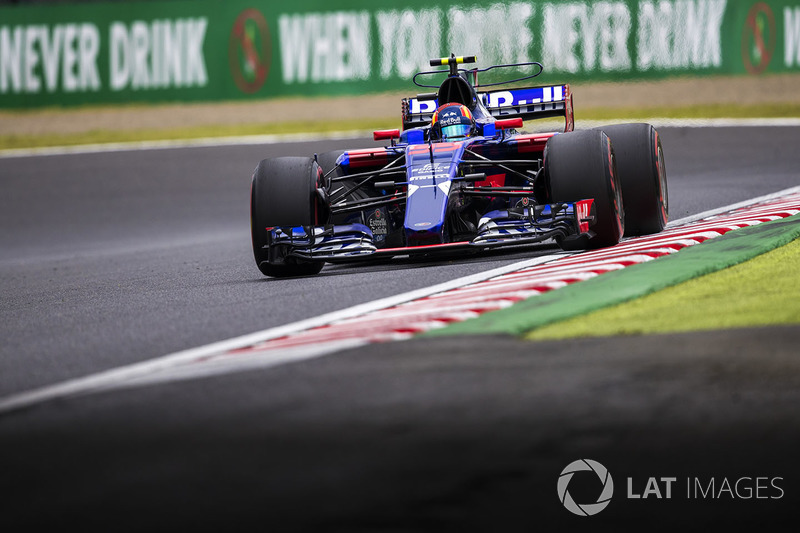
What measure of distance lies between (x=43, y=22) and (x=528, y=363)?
65.0 feet

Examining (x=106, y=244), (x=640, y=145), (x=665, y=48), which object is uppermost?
(x=665, y=48)

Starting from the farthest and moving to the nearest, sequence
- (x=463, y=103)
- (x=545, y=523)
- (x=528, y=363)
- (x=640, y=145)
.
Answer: (x=463, y=103) → (x=640, y=145) → (x=528, y=363) → (x=545, y=523)

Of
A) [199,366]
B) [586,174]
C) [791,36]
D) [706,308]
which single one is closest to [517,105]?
[586,174]

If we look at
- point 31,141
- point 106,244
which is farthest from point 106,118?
point 106,244

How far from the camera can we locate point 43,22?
23.1 m

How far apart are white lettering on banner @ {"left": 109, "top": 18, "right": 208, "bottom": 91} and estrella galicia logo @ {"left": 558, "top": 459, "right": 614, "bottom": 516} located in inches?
801

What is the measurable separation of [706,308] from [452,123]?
12.5ft

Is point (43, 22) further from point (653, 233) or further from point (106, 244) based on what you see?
point (653, 233)

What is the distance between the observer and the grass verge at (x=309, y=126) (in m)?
20.8

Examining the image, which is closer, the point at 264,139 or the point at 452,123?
the point at 452,123

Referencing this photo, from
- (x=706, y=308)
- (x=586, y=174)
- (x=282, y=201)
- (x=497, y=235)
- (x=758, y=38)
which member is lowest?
(x=706, y=308)

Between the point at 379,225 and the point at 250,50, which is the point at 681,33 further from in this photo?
the point at 379,225

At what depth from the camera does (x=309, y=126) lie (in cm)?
2203

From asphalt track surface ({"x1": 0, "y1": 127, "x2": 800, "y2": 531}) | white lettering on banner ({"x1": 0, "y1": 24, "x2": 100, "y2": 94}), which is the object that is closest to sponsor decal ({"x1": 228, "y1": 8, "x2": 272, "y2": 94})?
white lettering on banner ({"x1": 0, "y1": 24, "x2": 100, "y2": 94})
